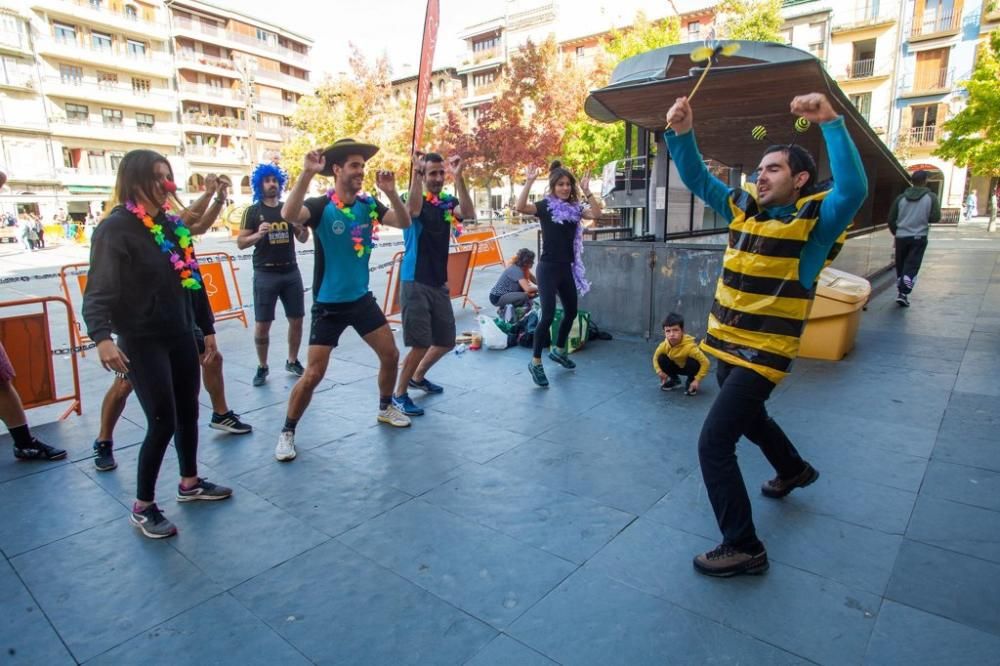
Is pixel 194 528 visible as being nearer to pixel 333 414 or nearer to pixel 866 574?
pixel 333 414

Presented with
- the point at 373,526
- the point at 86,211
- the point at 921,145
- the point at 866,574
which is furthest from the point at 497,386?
the point at 86,211

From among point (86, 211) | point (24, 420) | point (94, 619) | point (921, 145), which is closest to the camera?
point (94, 619)

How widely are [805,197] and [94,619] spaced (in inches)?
137

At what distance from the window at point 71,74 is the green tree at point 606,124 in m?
36.5

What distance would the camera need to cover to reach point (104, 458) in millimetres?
3998

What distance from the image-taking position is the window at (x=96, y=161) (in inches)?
1693

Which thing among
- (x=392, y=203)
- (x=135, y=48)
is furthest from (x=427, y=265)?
(x=135, y=48)

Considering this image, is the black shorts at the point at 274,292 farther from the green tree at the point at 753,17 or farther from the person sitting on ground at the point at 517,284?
the green tree at the point at 753,17

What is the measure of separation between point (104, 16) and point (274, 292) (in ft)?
A: 168

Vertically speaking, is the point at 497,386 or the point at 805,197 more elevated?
the point at 805,197

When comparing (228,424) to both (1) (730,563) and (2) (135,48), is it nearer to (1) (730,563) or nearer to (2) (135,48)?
(1) (730,563)

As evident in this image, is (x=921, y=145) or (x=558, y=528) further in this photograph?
(x=921, y=145)

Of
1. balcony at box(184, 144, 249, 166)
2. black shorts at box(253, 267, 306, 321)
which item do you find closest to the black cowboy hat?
black shorts at box(253, 267, 306, 321)

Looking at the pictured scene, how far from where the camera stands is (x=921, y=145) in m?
34.1
